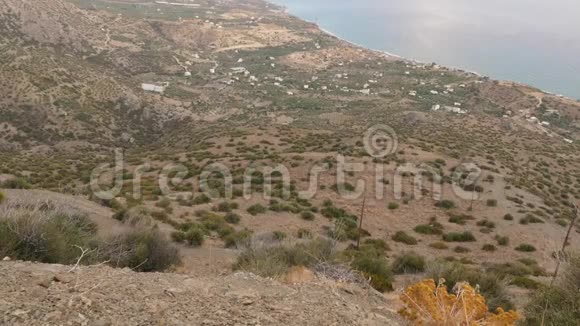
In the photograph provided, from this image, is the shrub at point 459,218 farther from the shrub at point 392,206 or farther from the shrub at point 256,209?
the shrub at point 256,209

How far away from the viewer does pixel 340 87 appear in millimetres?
96000

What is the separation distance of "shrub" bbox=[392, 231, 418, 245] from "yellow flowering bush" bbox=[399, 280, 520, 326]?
12595 millimetres

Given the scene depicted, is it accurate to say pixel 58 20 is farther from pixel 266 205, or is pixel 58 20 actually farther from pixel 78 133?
pixel 266 205

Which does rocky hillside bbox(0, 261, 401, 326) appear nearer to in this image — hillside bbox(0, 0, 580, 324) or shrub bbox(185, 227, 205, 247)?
hillside bbox(0, 0, 580, 324)

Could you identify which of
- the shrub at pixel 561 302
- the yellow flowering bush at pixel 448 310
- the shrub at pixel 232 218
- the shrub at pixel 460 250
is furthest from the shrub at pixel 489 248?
the yellow flowering bush at pixel 448 310

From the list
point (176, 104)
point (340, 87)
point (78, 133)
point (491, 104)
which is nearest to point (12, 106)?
point (78, 133)

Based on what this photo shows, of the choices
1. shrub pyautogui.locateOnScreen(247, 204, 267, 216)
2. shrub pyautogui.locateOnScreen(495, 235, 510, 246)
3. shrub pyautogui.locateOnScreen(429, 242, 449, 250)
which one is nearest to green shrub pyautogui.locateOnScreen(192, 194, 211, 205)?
shrub pyautogui.locateOnScreen(247, 204, 267, 216)

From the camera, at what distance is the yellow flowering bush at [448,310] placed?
5.93 m

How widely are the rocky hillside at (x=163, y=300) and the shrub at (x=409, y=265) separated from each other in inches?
236

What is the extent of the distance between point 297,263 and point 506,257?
40.1 ft

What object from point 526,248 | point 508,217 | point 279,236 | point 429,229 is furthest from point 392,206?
point 279,236

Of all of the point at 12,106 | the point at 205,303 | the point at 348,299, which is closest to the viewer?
the point at 205,303

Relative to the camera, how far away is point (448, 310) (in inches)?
239

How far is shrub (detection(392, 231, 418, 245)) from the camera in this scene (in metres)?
19.0
